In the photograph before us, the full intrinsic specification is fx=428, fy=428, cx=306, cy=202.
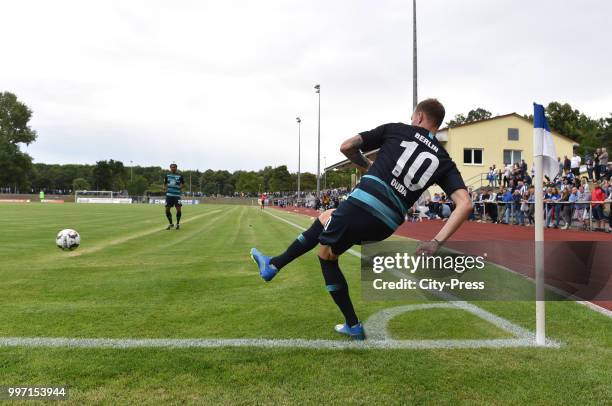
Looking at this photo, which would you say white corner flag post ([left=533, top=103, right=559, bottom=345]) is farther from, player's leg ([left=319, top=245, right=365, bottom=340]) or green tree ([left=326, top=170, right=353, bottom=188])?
green tree ([left=326, top=170, right=353, bottom=188])

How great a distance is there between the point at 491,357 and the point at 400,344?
68cm

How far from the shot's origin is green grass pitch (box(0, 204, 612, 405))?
8.48 ft

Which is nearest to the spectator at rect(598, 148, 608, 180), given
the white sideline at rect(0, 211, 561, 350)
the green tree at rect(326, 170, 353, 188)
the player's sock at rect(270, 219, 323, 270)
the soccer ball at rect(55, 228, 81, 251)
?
the white sideline at rect(0, 211, 561, 350)

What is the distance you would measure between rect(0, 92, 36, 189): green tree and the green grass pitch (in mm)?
95093

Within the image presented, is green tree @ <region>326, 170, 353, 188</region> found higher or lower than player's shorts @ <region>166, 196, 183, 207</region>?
higher

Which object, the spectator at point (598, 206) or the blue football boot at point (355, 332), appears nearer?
the blue football boot at point (355, 332)

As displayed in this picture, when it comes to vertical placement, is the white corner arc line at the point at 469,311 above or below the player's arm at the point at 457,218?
below

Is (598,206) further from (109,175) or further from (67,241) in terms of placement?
(109,175)

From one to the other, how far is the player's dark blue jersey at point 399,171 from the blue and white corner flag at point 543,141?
1117 mm

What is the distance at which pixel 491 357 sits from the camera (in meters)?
3.21

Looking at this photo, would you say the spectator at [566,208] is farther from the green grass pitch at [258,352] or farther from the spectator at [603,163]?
the green grass pitch at [258,352]

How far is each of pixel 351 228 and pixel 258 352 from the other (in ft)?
3.82

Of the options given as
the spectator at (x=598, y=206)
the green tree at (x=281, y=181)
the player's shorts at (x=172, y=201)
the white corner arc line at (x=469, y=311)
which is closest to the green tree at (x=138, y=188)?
the green tree at (x=281, y=181)

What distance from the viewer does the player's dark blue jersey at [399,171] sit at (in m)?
3.08
